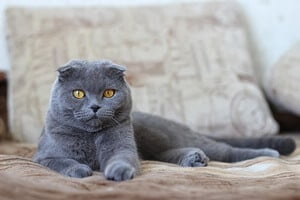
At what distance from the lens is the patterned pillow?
6.12ft

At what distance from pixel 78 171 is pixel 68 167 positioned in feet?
0.16

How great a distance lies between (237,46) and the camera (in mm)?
2076

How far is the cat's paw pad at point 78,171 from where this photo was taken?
1076 millimetres

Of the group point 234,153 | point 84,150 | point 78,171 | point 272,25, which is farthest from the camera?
point 272,25

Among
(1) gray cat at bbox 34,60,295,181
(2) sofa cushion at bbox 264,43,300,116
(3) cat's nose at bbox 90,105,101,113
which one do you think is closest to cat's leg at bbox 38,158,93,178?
(1) gray cat at bbox 34,60,295,181

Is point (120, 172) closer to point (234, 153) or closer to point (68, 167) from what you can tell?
point (68, 167)

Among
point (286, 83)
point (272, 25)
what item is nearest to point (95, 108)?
point (286, 83)

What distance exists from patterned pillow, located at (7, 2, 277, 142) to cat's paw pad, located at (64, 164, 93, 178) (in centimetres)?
74

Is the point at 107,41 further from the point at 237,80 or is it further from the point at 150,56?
the point at 237,80

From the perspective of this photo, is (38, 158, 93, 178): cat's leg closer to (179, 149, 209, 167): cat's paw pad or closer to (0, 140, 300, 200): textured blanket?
(0, 140, 300, 200): textured blanket

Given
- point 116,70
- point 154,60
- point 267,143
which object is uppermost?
point 116,70

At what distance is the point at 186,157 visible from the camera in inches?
50.3

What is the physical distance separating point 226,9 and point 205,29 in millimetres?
160

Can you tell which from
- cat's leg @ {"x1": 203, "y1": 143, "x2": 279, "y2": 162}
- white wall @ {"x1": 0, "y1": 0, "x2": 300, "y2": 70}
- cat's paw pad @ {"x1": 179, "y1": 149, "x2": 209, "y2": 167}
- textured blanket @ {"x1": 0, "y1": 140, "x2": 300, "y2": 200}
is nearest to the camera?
textured blanket @ {"x1": 0, "y1": 140, "x2": 300, "y2": 200}
